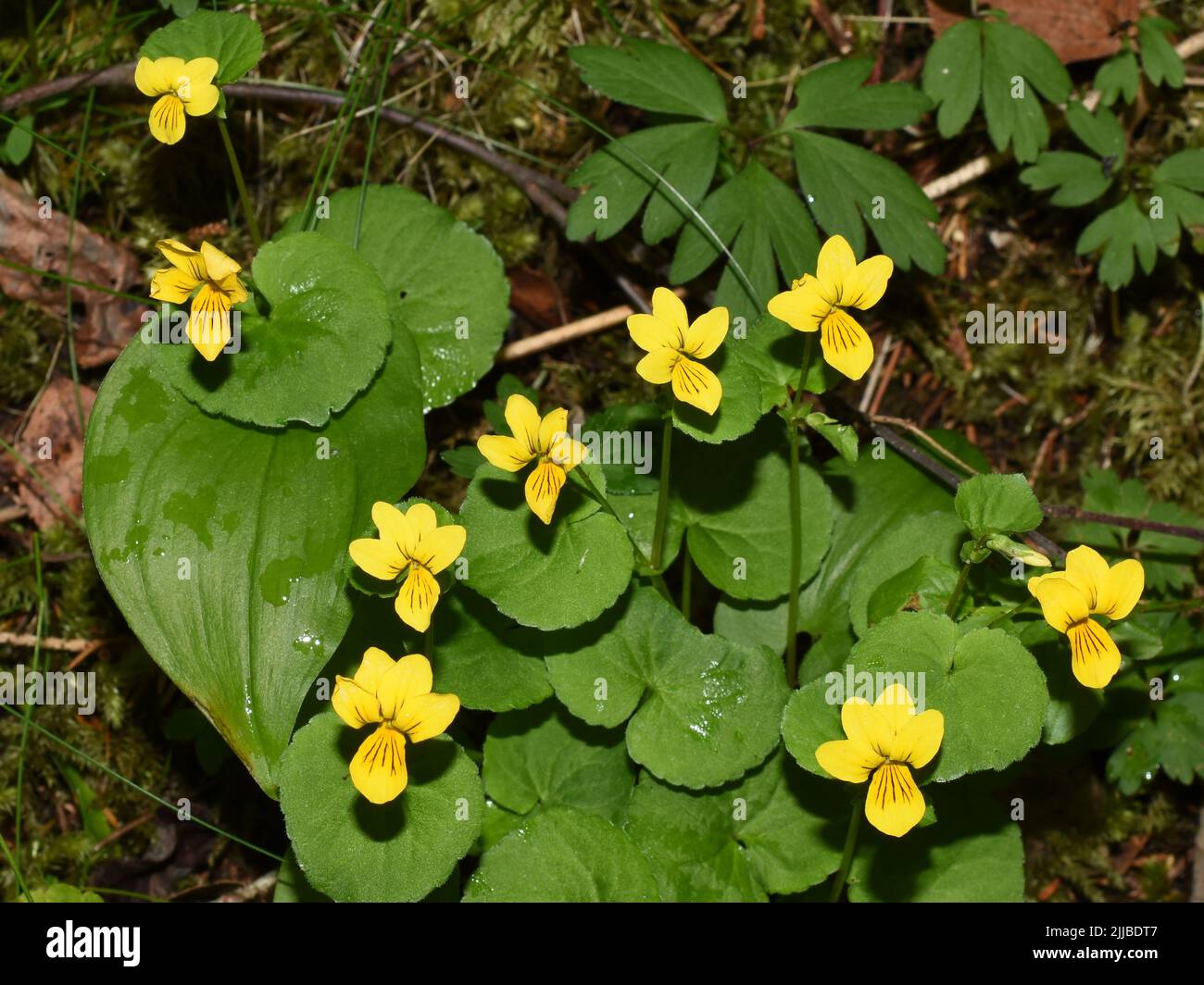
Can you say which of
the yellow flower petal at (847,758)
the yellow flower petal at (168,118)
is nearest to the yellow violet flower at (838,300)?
the yellow flower petal at (847,758)

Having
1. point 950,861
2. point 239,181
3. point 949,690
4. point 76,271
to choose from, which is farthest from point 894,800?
point 76,271

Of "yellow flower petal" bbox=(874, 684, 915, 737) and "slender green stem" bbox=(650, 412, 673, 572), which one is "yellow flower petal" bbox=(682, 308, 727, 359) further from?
"yellow flower petal" bbox=(874, 684, 915, 737)

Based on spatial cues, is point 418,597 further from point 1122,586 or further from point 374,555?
point 1122,586

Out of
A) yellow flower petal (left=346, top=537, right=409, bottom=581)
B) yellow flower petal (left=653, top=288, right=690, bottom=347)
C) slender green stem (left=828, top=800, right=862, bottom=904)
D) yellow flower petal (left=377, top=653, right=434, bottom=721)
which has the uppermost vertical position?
yellow flower petal (left=653, top=288, right=690, bottom=347)

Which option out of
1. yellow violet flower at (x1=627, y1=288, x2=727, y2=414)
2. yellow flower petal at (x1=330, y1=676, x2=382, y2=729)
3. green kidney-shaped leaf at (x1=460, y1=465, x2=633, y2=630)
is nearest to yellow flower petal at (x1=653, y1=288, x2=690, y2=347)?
yellow violet flower at (x1=627, y1=288, x2=727, y2=414)

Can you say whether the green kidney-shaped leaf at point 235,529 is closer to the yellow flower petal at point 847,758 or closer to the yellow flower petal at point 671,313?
the yellow flower petal at point 671,313

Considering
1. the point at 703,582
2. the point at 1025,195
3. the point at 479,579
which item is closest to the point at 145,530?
the point at 479,579
